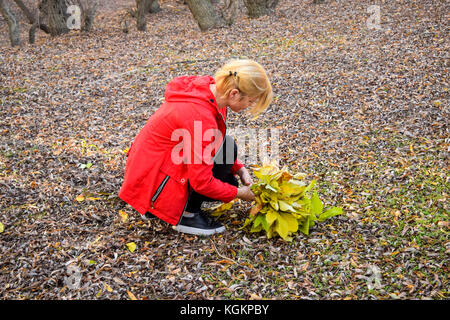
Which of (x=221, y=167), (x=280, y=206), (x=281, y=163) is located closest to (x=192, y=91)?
(x=221, y=167)

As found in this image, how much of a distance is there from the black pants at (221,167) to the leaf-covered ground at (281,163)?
28 cm

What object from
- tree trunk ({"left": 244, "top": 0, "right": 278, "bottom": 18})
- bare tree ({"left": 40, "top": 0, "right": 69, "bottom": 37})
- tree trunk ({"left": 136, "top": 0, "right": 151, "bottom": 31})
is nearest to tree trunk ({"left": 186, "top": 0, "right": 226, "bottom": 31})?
tree trunk ({"left": 244, "top": 0, "right": 278, "bottom": 18})

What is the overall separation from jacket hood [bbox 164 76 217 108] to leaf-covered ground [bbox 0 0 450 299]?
42.2 inches

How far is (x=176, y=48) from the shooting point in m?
8.20

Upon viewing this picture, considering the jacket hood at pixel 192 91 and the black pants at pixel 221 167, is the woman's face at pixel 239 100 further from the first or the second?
the black pants at pixel 221 167

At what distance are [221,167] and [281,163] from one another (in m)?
1.38

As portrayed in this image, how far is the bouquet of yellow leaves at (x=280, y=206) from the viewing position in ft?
8.95

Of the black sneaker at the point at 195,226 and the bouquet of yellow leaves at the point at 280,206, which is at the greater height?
the bouquet of yellow leaves at the point at 280,206

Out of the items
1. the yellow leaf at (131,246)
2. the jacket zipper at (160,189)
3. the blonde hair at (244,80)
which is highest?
the blonde hair at (244,80)

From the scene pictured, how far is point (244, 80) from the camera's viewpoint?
240cm

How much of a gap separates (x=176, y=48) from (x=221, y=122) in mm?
6056

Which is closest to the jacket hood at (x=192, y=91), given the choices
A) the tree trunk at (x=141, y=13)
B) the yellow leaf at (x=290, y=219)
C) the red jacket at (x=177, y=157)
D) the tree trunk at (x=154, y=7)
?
the red jacket at (x=177, y=157)

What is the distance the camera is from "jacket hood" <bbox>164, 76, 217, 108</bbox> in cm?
247
